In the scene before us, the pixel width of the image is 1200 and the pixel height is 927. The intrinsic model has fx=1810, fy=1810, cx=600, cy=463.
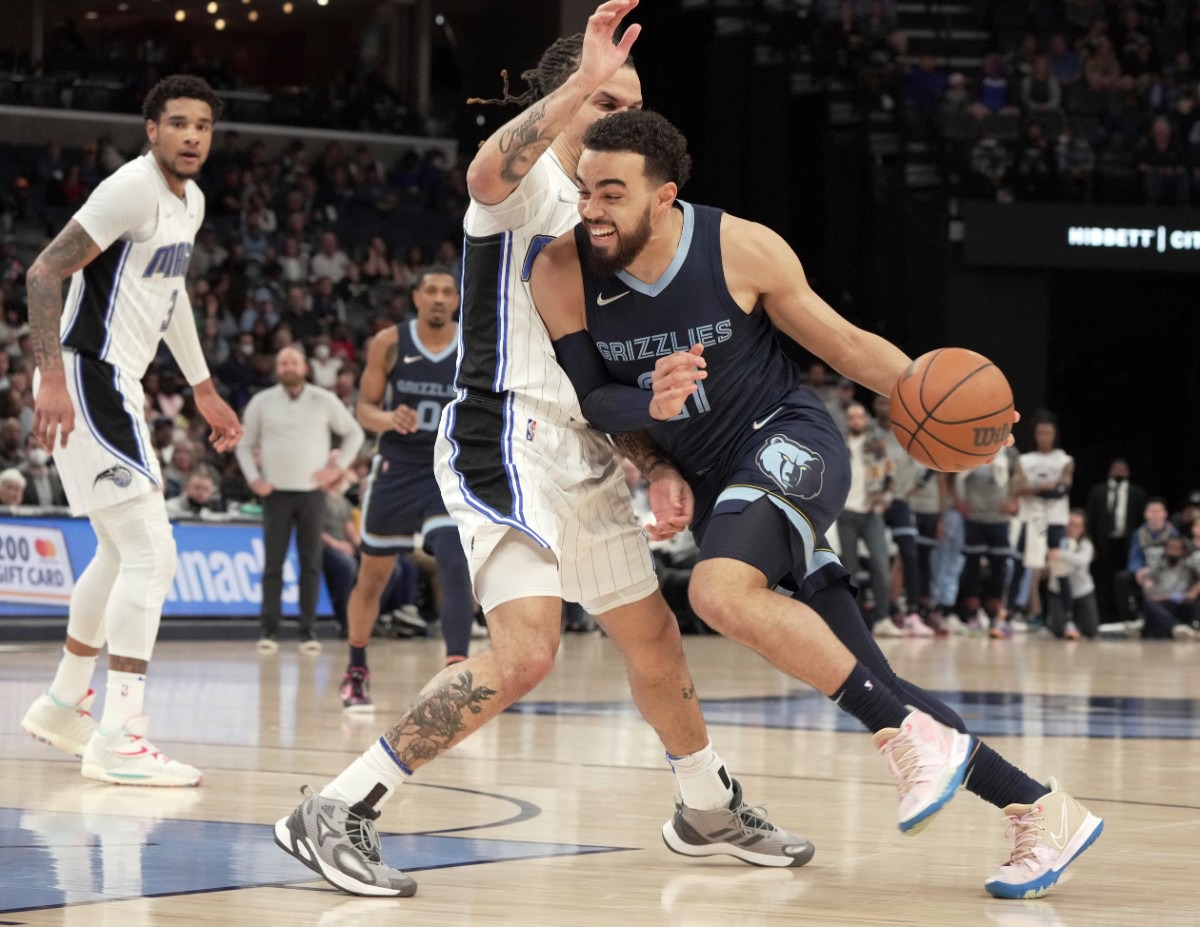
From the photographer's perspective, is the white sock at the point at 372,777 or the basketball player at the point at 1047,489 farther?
the basketball player at the point at 1047,489

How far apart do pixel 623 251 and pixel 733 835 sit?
1.51 meters

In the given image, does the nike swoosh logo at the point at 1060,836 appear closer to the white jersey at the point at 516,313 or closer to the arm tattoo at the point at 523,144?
the white jersey at the point at 516,313

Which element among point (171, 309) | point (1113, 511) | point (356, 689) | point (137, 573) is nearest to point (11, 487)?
point (356, 689)

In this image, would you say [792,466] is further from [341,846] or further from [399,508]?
[399,508]

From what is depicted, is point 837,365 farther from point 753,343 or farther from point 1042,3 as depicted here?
point 1042,3

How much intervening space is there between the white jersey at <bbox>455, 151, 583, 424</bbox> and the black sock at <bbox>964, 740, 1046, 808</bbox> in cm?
125

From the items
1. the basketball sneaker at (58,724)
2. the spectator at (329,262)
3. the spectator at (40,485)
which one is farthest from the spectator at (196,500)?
the basketball sneaker at (58,724)

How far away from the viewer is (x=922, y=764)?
3984 mm

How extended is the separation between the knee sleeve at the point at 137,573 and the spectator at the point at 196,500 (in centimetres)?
822

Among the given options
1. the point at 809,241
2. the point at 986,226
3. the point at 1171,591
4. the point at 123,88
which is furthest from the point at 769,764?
the point at 123,88

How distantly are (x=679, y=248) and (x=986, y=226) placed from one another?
17638 millimetres

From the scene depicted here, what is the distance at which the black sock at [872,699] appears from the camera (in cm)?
403

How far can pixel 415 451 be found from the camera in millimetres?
8812

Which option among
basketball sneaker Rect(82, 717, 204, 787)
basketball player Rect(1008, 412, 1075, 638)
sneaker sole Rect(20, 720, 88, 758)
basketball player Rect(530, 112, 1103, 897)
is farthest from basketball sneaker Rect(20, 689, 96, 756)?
basketball player Rect(1008, 412, 1075, 638)
